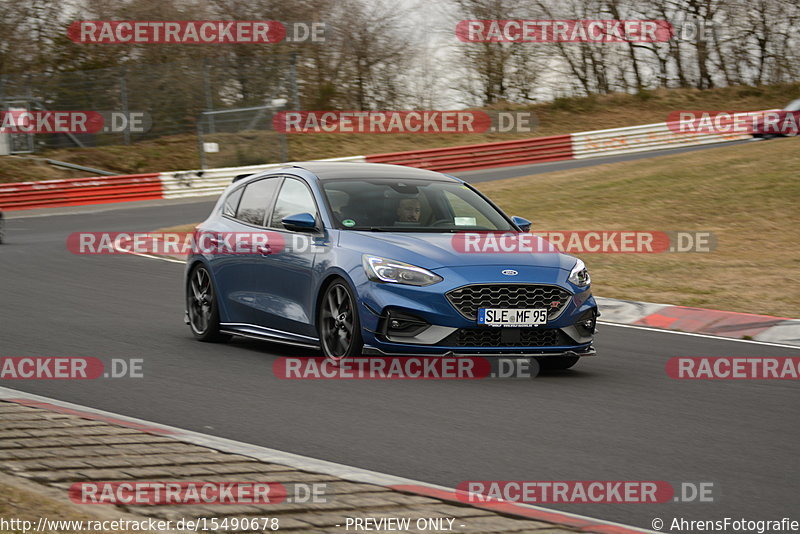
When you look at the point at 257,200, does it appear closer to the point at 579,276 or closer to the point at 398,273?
the point at 398,273

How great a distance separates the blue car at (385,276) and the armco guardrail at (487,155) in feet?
81.7

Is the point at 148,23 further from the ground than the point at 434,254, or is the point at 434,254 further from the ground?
the point at 148,23

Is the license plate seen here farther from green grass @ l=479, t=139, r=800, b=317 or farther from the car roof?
green grass @ l=479, t=139, r=800, b=317

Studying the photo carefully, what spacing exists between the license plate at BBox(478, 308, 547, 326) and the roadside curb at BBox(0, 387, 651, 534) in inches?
109

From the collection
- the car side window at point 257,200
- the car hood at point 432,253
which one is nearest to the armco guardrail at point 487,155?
the car side window at point 257,200

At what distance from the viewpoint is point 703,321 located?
12.4 m

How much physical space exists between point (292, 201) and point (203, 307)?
156cm

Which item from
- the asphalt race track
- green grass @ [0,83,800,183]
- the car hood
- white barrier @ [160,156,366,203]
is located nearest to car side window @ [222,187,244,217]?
the asphalt race track

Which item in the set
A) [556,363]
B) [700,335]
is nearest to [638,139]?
[700,335]

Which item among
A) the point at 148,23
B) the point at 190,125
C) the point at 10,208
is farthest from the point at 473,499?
the point at 148,23

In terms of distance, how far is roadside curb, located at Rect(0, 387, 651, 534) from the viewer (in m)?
4.78

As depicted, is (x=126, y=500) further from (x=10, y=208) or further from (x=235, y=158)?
(x=235, y=158)

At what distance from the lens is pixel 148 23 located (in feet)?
146

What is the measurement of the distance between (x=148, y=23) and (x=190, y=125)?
759 centimetres
